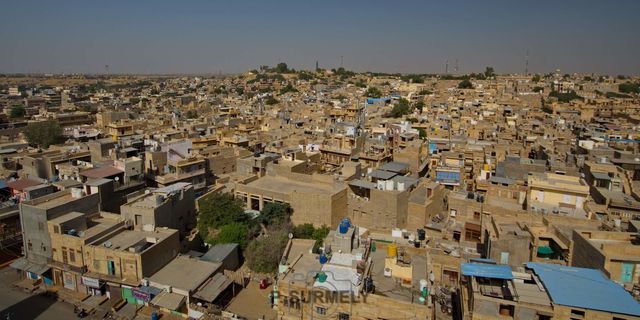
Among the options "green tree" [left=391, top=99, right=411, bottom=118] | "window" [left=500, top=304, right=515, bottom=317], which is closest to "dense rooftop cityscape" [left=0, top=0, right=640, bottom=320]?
"window" [left=500, top=304, right=515, bottom=317]

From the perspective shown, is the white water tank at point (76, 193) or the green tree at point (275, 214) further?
the green tree at point (275, 214)

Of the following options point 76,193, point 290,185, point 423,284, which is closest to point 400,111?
point 290,185

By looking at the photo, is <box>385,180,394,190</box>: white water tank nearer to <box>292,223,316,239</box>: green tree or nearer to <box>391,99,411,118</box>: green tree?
<box>292,223,316,239</box>: green tree

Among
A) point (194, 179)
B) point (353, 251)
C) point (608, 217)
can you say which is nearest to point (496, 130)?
point (608, 217)

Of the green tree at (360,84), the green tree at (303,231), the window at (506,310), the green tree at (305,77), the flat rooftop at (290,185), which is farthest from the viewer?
the green tree at (305,77)

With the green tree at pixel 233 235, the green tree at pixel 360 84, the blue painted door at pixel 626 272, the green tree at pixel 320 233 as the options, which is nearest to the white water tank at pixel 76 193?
the green tree at pixel 233 235

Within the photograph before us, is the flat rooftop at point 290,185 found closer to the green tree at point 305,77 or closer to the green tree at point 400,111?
the green tree at point 400,111
